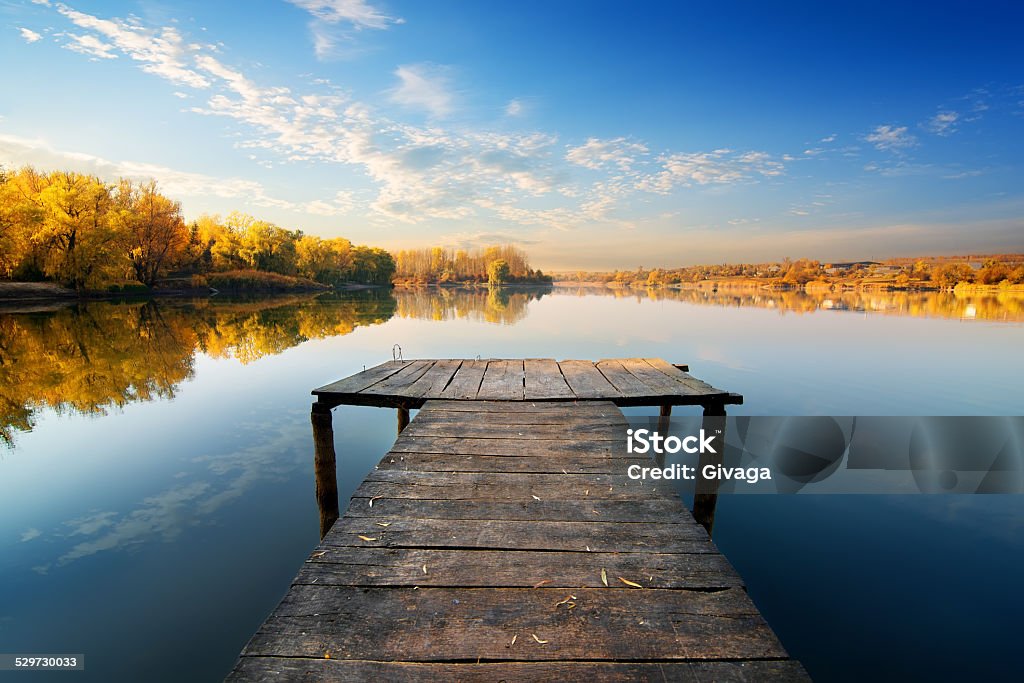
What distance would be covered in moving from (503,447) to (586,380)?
2935 millimetres

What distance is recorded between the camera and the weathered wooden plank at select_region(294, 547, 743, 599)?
2408 millimetres

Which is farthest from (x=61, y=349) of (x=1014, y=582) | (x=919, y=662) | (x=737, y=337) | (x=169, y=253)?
(x=169, y=253)

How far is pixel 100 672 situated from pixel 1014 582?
11.7m

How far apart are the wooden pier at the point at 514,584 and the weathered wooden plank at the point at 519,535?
0.01 meters

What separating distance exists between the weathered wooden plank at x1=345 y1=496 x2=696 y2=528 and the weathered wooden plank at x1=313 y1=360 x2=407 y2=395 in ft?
9.77

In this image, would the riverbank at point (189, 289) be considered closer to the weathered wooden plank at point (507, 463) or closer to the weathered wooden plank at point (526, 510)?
the weathered wooden plank at point (507, 463)

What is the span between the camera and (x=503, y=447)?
4512 mm

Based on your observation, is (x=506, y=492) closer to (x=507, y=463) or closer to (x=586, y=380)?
(x=507, y=463)

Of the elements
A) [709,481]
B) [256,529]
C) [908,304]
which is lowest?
[256,529]

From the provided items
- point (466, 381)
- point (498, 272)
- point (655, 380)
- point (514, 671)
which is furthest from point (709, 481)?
point (498, 272)

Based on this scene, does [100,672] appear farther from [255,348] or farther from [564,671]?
[255,348]

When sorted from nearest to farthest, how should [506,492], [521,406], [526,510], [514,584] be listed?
[514,584] → [526,510] → [506,492] → [521,406]

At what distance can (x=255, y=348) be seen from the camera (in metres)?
23.4
